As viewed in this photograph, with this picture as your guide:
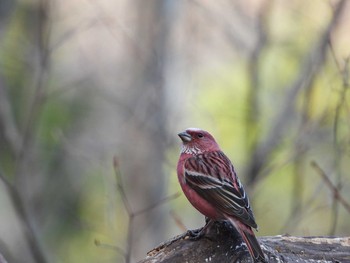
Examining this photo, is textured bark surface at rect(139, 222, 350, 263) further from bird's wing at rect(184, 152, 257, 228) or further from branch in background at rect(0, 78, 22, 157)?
branch in background at rect(0, 78, 22, 157)

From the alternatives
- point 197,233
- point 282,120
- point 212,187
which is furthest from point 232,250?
point 282,120

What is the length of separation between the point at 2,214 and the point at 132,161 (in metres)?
2.36

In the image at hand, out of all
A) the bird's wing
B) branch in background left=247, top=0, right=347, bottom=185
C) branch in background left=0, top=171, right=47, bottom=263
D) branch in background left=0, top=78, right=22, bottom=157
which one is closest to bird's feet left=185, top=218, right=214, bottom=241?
the bird's wing

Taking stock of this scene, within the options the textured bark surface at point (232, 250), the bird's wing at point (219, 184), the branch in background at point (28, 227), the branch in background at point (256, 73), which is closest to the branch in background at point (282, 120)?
the branch in background at point (256, 73)

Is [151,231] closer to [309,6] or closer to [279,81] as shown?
[279,81]

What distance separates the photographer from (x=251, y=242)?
4.82 m

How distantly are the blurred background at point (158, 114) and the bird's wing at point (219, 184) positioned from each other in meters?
2.30

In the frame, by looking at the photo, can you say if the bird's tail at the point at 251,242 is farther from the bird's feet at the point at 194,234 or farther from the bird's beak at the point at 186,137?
the bird's beak at the point at 186,137

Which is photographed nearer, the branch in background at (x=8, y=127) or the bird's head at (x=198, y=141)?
the bird's head at (x=198, y=141)

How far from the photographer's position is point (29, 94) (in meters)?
10.3

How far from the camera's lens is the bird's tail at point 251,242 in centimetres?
478

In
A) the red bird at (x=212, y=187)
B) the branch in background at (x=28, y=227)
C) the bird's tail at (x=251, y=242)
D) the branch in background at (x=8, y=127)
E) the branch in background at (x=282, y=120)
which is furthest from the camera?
the branch in background at (x=282, y=120)

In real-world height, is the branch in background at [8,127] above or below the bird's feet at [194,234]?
above

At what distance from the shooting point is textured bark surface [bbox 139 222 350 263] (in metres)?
5.01
